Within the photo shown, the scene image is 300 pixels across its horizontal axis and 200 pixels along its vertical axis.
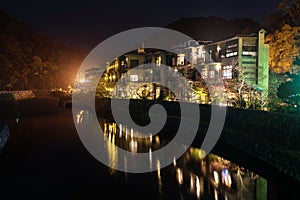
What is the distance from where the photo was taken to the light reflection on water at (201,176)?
31.2 feet

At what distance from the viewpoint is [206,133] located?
1611cm

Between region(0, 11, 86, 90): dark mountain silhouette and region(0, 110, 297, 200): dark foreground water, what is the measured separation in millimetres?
30752

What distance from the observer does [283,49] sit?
21.1m

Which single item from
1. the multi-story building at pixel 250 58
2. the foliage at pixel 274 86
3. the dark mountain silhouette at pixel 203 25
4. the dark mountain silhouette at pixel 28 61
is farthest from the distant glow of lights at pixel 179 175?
the dark mountain silhouette at pixel 203 25

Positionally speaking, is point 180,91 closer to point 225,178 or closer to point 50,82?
point 225,178

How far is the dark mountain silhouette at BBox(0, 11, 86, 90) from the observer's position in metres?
44.1

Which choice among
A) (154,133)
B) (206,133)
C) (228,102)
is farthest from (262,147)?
(228,102)

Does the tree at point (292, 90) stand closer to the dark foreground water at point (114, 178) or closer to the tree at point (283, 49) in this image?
the dark foreground water at point (114, 178)

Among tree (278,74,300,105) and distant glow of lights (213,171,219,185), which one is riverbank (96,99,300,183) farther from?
tree (278,74,300,105)

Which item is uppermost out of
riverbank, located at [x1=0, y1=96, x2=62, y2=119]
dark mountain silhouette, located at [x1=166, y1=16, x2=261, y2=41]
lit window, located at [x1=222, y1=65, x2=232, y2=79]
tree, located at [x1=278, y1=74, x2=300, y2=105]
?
dark mountain silhouette, located at [x1=166, y1=16, x2=261, y2=41]

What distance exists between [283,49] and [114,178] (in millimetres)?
15220

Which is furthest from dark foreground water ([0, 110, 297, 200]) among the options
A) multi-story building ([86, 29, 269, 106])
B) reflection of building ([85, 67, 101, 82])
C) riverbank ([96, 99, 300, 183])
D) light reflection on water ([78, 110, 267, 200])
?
reflection of building ([85, 67, 101, 82])

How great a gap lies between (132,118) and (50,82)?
44.0 m

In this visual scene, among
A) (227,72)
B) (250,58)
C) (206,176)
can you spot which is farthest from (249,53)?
(206,176)
